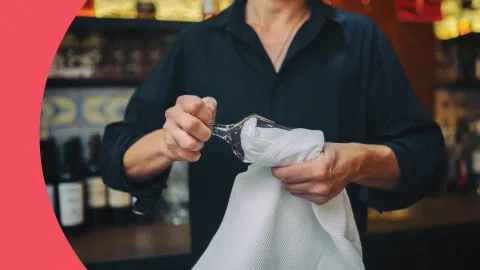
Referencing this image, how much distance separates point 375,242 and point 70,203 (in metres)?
1.10

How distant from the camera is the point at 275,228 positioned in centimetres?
68

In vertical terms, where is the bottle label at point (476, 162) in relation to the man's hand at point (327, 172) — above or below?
below

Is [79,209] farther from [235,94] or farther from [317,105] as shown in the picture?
[317,105]

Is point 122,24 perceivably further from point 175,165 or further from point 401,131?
point 401,131

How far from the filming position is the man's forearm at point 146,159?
2.45 feet

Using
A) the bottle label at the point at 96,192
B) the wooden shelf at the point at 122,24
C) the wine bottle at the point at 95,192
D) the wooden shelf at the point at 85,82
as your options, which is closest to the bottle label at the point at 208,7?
the wooden shelf at the point at 122,24

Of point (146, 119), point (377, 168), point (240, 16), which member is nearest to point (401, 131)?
point (377, 168)

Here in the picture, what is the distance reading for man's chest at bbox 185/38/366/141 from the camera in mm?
886

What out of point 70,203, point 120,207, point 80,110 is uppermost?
point 80,110

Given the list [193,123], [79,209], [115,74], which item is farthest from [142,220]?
[193,123]

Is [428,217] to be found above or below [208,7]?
below

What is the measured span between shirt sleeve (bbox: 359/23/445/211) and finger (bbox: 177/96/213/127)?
392 mm

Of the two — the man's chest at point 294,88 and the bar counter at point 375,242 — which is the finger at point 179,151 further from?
the bar counter at point 375,242

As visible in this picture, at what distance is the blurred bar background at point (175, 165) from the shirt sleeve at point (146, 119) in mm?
563
